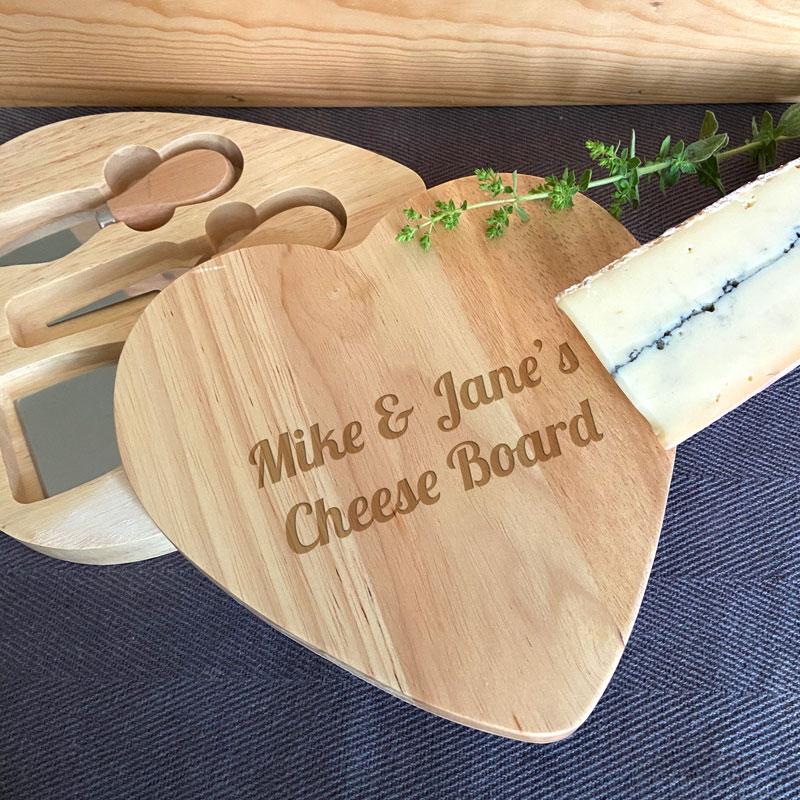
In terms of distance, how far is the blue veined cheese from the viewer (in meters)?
0.56

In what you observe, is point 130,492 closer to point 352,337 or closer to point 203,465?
point 203,465

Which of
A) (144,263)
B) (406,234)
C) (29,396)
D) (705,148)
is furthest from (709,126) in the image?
(29,396)

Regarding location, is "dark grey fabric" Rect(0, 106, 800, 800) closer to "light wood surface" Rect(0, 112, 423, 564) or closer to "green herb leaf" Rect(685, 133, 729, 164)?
"light wood surface" Rect(0, 112, 423, 564)

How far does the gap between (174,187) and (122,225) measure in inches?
2.3

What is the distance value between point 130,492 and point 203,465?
0.11 meters

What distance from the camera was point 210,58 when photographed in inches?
30.3

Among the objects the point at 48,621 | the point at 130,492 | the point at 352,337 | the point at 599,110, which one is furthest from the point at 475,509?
the point at 599,110

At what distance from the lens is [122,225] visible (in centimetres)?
69

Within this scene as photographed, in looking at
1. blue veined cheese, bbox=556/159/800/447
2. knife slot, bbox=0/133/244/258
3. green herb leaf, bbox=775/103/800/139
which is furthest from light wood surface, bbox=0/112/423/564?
green herb leaf, bbox=775/103/800/139

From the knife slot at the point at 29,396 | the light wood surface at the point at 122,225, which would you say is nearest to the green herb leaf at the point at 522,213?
the light wood surface at the point at 122,225

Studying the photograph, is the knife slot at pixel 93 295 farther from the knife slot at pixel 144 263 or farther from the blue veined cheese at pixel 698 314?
the blue veined cheese at pixel 698 314

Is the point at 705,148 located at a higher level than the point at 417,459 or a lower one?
higher

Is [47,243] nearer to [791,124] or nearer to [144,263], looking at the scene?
[144,263]

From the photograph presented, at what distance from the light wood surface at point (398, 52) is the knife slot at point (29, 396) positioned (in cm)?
32
